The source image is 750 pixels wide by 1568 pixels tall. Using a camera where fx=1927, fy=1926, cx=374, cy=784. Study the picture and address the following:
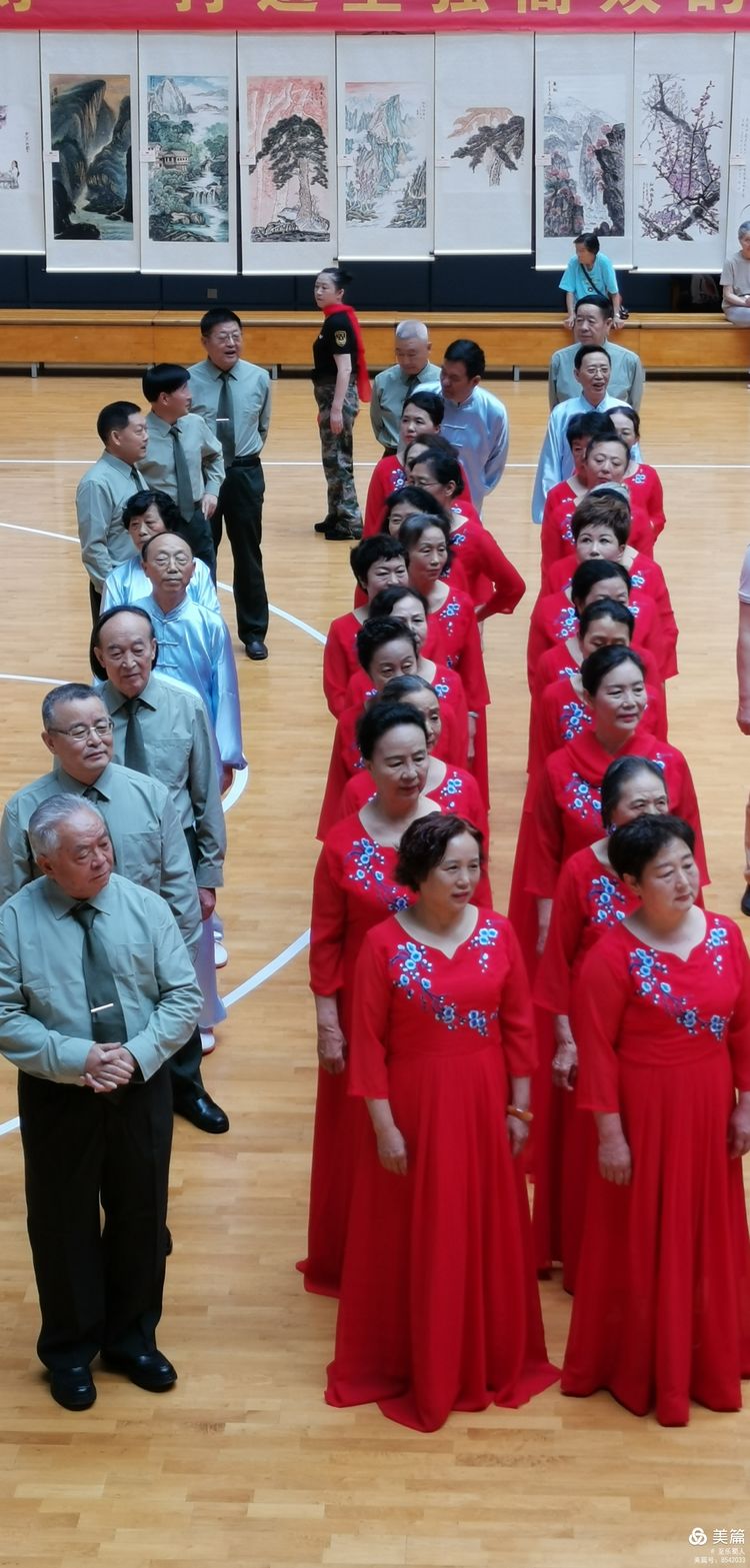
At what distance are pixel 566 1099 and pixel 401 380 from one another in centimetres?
633

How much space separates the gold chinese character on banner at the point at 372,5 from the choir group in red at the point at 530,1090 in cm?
1668

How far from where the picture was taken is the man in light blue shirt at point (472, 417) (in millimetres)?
9391

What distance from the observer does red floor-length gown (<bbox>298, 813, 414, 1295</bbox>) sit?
15.7 ft

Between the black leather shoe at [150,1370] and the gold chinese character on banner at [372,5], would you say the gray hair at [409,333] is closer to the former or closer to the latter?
the black leather shoe at [150,1370]

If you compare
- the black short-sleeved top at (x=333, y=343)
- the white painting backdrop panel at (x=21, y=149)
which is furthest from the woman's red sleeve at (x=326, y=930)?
the white painting backdrop panel at (x=21, y=149)

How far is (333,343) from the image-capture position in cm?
1310

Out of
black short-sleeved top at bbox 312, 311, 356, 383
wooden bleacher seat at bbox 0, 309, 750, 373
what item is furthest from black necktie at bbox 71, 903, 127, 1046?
wooden bleacher seat at bbox 0, 309, 750, 373

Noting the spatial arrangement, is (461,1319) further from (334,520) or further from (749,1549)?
(334,520)

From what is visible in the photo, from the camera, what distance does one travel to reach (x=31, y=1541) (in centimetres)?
422

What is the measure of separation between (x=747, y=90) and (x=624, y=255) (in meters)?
2.07

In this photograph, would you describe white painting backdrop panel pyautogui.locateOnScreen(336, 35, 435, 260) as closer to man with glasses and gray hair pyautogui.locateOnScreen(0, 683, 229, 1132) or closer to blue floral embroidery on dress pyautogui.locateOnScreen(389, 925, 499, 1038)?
man with glasses and gray hair pyautogui.locateOnScreen(0, 683, 229, 1132)

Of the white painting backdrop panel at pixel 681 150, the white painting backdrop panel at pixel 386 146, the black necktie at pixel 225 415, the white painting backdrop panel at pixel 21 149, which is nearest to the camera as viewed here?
the black necktie at pixel 225 415

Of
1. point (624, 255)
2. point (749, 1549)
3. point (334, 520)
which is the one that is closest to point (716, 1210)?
point (749, 1549)

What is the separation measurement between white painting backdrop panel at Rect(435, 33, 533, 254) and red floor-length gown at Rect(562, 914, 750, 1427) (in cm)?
1749
